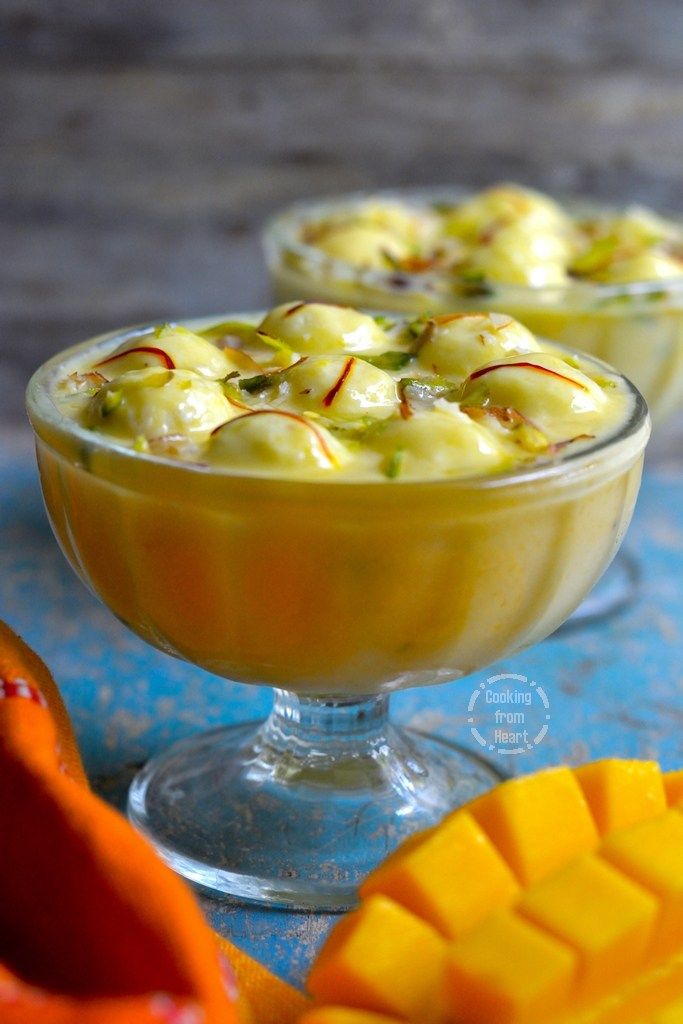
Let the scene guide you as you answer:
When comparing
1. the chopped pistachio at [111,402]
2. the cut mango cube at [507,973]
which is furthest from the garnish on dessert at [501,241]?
the cut mango cube at [507,973]

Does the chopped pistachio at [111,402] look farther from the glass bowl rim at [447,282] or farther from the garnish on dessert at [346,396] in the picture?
the glass bowl rim at [447,282]

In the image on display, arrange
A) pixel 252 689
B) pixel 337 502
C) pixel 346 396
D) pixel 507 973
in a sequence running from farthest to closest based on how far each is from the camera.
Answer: pixel 252 689, pixel 346 396, pixel 337 502, pixel 507 973

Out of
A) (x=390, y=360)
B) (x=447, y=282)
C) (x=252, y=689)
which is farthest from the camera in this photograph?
(x=447, y=282)

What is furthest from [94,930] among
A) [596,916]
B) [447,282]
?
[447,282]

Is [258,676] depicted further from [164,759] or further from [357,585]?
[164,759]

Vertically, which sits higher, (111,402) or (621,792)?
(111,402)

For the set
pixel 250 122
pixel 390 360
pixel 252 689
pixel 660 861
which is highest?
pixel 390 360

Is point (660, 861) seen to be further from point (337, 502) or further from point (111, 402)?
point (111, 402)
